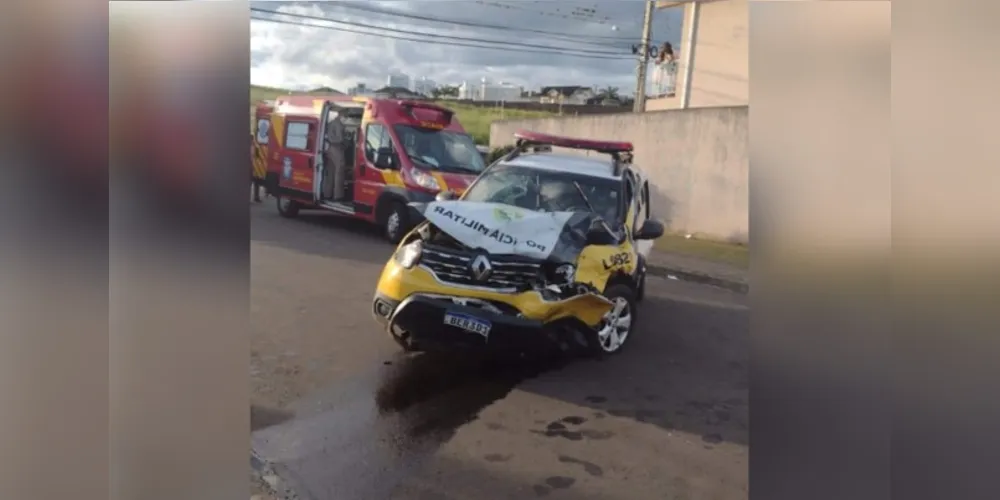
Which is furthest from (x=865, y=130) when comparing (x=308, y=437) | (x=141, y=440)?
(x=308, y=437)

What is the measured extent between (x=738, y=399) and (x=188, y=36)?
420cm

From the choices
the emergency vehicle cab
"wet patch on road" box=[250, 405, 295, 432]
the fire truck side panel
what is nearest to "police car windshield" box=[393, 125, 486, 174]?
the emergency vehicle cab

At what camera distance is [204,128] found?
203 cm

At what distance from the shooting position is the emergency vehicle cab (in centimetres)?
1127

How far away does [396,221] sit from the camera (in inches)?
447

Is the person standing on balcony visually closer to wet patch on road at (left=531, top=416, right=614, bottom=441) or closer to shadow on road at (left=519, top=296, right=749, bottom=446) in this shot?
shadow on road at (left=519, top=296, right=749, bottom=446)

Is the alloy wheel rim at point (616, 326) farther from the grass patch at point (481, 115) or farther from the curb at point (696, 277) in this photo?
the grass patch at point (481, 115)

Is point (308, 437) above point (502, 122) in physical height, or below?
below

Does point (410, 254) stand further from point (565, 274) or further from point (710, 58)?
point (710, 58)

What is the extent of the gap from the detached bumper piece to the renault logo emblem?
9.8 inches

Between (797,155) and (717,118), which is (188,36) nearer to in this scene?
(797,155)

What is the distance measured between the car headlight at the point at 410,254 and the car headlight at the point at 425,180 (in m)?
5.51

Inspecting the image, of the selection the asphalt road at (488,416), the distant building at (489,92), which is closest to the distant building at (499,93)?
the distant building at (489,92)

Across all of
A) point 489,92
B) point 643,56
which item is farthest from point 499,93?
point 643,56
